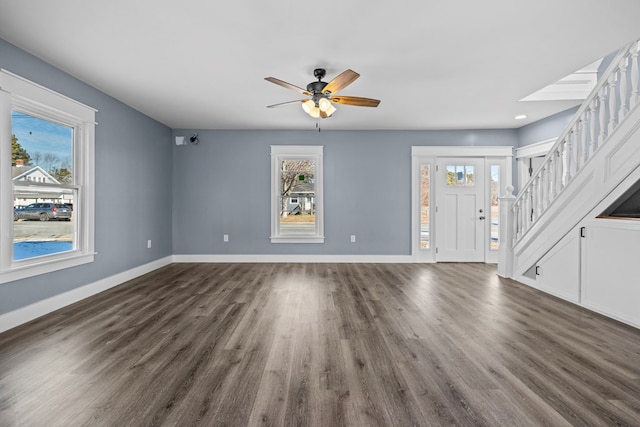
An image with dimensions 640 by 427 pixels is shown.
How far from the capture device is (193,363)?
205 cm

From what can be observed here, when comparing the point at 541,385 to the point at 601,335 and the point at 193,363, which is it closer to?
the point at 601,335

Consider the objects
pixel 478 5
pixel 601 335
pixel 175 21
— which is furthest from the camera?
pixel 601 335

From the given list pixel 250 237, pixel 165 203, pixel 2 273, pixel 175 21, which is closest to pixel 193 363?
pixel 2 273

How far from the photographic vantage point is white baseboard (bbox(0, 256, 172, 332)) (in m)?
2.65

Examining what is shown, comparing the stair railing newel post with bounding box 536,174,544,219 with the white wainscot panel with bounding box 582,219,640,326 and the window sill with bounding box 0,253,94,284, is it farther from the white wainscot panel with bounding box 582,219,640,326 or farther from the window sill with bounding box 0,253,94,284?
the window sill with bounding box 0,253,94,284

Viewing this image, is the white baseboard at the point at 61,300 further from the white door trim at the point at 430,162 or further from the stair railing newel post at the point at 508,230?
the stair railing newel post at the point at 508,230

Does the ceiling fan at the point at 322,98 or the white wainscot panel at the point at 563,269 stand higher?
the ceiling fan at the point at 322,98

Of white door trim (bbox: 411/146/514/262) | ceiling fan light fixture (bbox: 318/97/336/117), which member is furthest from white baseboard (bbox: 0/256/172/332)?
white door trim (bbox: 411/146/514/262)

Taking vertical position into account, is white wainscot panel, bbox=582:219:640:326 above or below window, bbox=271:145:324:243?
below

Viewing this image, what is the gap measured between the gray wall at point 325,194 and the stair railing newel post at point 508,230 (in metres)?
1.63

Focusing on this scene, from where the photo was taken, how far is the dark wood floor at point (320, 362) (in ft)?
Result: 5.13

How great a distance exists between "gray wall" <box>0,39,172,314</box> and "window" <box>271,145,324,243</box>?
2.03m

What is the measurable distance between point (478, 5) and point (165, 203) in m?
5.45

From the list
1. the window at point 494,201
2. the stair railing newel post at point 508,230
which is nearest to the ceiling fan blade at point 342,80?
the stair railing newel post at point 508,230
